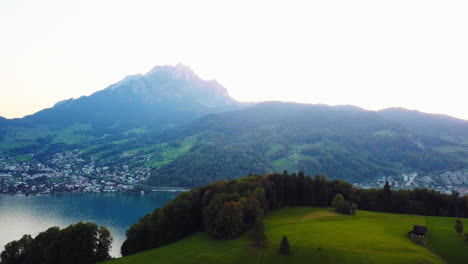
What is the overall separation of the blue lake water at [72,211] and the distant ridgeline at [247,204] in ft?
61.8

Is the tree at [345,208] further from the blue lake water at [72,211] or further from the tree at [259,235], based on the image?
the blue lake water at [72,211]

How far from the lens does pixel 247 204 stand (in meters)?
57.2

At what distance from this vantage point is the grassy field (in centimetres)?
3912

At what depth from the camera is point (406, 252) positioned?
38938mm

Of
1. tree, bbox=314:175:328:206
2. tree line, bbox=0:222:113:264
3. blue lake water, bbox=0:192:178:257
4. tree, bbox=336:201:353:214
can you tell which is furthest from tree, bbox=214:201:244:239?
blue lake water, bbox=0:192:178:257

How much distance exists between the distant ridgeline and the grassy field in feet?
13.8

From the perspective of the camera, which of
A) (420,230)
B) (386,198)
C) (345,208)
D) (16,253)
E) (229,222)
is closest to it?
(420,230)

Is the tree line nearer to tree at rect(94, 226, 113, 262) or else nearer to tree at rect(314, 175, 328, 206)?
tree at rect(94, 226, 113, 262)

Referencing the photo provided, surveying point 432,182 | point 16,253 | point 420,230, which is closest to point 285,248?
point 420,230

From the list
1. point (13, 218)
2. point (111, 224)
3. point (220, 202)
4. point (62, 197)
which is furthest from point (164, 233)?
point (62, 197)

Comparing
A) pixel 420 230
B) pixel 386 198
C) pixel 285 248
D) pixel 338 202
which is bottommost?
pixel 386 198

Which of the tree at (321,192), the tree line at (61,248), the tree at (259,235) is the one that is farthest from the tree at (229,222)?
the tree at (321,192)

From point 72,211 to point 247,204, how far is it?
92.8 metres

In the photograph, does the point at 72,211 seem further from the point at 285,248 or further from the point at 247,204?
the point at 285,248
